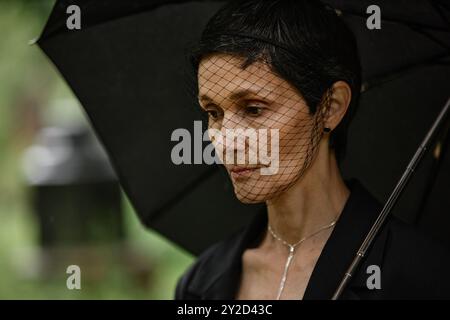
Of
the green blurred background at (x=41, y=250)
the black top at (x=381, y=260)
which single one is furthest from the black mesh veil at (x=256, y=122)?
the green blurred background at (x=41, y=250)

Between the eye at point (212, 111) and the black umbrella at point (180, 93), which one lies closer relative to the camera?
the eye at point (212, 111)

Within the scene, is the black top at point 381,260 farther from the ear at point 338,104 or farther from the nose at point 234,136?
the nose at point 234,136

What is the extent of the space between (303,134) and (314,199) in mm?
310

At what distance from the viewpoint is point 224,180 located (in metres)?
3.68

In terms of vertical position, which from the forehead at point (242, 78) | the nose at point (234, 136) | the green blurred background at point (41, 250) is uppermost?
the forehead at point (242, 78)

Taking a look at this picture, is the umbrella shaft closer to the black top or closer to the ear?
the black top

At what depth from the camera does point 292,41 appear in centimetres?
271

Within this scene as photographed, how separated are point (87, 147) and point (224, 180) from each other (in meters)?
5.67

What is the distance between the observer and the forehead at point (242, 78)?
8.84 ft

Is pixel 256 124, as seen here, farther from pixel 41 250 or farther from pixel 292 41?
pixel 41 250

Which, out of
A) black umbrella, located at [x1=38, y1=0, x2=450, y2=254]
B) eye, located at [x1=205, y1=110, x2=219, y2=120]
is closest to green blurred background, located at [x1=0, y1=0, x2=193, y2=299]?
black umbrella, located at [x1=38, y1=0, x2=450, y2=254]

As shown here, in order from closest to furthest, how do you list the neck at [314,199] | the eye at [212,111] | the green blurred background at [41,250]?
the eye at [212,111], the neck at [314,199], the green blurred background at [41,250]

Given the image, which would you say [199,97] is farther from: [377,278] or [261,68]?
[377,278]

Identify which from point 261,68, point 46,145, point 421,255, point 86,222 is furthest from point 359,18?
point 46,145
